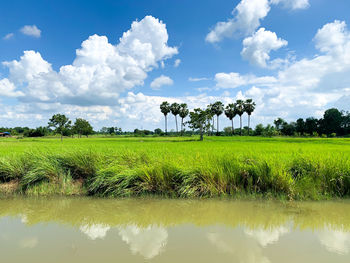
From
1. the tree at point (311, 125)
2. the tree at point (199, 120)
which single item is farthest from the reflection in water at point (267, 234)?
the tree at point (311, 125)

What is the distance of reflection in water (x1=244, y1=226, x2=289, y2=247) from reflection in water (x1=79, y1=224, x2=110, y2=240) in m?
2.92

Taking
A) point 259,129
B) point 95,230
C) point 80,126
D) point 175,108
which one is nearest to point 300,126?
point 259,129

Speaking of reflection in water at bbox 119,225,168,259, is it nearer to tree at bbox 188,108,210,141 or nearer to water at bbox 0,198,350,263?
water at bbox 0,198,350,263

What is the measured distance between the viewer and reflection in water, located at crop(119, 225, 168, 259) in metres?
3.25

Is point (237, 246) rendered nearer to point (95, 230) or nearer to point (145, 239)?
point (145, 239)

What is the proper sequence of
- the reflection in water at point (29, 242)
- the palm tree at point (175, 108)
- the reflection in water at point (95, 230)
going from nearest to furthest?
1. the reflection in water at point (29, 242)
2. the reflection in water at point (95, 230)
3. the palm tree at point (175, 108)

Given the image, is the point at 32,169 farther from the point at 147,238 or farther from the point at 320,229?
the point at 320,229

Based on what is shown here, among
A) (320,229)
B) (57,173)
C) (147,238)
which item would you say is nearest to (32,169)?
(57,173)

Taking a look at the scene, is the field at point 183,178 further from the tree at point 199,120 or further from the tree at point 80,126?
the tree at point 80,126

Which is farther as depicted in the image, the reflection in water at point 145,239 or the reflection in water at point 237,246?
the reflection in water at point 145,239

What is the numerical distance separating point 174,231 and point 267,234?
1.87 metres

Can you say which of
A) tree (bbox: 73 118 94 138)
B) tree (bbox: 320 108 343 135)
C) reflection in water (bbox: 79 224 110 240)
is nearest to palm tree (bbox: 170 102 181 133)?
tree (bbox: 73 118 94 138)

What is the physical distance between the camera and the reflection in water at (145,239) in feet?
10.7

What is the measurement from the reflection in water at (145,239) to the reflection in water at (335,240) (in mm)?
2927
